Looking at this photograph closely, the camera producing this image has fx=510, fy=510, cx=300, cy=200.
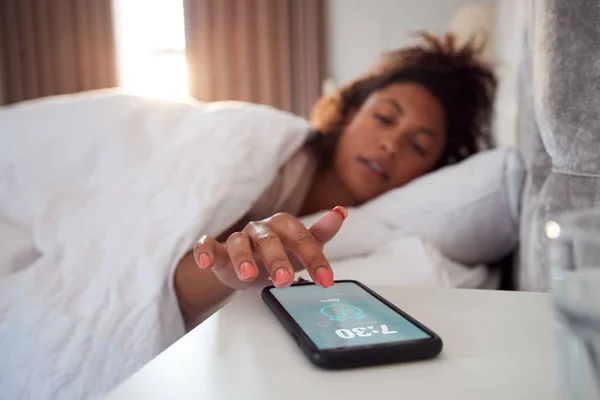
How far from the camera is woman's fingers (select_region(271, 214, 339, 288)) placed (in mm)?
441

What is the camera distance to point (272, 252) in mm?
469

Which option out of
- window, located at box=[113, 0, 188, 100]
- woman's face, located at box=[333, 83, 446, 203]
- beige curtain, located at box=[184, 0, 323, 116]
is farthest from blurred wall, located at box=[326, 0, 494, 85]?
woman's face, located at box=[333, 83, 446, 203]

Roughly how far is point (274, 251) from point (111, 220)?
397mm

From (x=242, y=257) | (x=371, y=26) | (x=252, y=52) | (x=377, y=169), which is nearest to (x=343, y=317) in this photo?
(x=242, y=257)

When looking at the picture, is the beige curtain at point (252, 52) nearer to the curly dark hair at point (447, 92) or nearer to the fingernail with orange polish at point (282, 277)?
the curly dark hair at point (447, 92)

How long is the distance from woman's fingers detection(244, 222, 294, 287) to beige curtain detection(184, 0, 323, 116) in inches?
81.9

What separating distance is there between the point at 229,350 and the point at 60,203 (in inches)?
25.9

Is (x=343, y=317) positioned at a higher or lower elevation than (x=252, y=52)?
lower

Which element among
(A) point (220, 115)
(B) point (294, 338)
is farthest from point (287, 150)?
(B) point (294, 338)

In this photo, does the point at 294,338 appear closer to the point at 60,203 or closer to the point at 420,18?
the point at 60,203

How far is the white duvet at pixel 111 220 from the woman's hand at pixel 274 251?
0.16 metres

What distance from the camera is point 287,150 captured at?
37.5 inches

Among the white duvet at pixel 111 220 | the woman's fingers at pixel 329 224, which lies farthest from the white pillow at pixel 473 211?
the woman's fingers at pixel 329 224

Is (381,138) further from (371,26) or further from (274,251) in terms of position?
(371,26)
